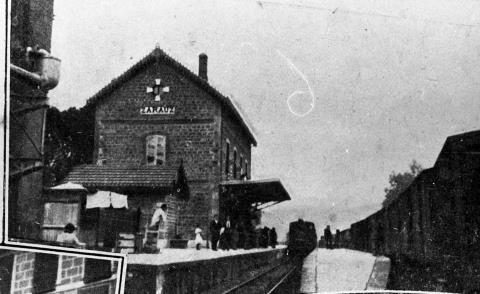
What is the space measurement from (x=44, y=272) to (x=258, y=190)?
0.96 m

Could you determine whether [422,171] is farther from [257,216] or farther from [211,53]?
[211,53]

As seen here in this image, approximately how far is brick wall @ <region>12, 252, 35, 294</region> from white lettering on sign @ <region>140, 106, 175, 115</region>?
2.32 feet

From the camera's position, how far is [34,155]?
1863 millimetres

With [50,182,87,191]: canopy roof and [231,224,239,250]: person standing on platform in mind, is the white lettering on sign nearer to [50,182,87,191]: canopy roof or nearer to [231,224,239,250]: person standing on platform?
[50,182,87,191]: canopy roof

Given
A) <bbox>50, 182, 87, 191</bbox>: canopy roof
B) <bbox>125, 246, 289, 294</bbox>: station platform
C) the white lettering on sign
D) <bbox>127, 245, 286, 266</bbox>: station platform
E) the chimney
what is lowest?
<bbox>125, 246, 289, 294</bbox>: station platform

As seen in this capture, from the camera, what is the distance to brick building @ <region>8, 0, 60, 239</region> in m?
1.78

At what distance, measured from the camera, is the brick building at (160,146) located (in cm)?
202

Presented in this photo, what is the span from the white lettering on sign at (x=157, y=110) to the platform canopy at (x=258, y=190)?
393mm

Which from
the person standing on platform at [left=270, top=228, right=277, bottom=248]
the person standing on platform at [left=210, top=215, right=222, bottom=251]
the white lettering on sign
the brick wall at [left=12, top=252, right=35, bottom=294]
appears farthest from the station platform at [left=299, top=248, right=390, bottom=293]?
the brick wall at [left=12, top=252, right=35, bottom=294]

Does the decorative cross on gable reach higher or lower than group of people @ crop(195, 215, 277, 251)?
higher

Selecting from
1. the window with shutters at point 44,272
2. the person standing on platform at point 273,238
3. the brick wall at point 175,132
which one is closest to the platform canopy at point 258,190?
the brick wall at point 175,132

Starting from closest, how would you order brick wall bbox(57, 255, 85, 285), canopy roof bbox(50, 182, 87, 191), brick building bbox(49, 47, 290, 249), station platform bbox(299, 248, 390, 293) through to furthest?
1. brick wall bbox(57, 255, 85, 285)
2. canopy roof bbox(50, 182, 87, 191)
3. brick building bbox(49, 47, 290, 249)
4. station platform bbox(299, 248, 390, 293)

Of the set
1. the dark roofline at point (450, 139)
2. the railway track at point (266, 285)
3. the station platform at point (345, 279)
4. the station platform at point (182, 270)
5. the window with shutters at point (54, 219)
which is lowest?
the railway track at point (266, 285)

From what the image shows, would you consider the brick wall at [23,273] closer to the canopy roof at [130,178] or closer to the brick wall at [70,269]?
the brick wall at [70,269]
